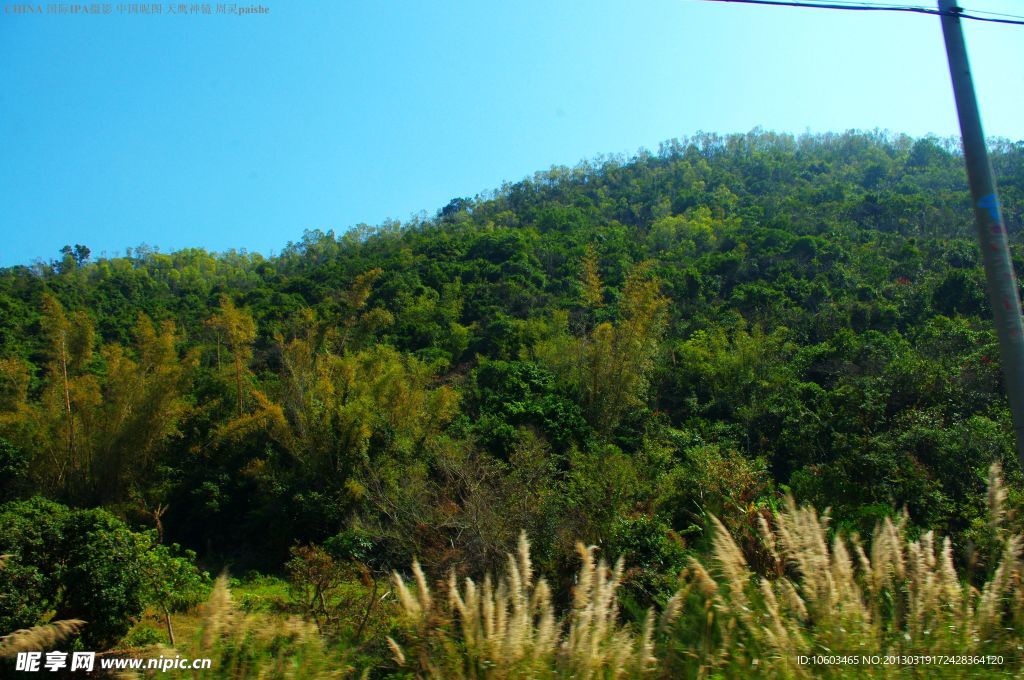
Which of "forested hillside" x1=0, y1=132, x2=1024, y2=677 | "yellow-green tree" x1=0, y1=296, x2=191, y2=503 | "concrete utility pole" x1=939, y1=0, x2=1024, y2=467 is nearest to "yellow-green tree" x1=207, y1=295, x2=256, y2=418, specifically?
"forested hillside" x1=0, y1=132, x2=1024, y2=677

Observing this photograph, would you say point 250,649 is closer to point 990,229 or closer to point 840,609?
point 840,609

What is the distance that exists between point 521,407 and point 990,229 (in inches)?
721

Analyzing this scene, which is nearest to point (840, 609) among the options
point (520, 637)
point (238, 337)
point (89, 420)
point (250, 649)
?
point (520, 637)

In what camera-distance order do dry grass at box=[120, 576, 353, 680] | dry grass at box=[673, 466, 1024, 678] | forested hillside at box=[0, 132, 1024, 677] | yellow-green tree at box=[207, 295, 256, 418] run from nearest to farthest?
dry grass at box=[120, 576, 353, 680], dry grass at box=[673, 466, 1024, 678], forested hillside at box=[0, 132, 1024, 677], yellow-green tree at box=[207, 295, 256, 418]

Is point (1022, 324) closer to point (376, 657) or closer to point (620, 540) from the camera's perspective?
point (376, 657)

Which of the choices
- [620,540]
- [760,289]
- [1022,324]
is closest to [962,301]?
[760,289]

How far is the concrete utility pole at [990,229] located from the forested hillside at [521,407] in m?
0.81

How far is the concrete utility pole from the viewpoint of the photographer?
11.9 ft

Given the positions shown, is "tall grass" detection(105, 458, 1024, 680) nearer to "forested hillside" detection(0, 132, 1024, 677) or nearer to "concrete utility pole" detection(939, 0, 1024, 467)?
"forested hillside" detection(0, 132, 1024, 677)

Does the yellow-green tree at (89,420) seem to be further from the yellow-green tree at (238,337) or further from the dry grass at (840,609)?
the dry grass at (840,609)

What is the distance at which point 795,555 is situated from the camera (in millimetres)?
3754

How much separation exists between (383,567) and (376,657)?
370 inches

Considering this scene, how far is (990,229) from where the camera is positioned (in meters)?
3.77

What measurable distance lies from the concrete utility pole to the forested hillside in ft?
2.65
